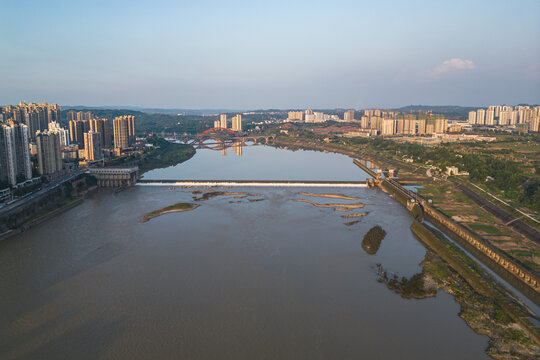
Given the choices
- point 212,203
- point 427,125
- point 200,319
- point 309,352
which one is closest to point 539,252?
point 309,352

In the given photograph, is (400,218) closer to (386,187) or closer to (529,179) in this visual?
(386,187)

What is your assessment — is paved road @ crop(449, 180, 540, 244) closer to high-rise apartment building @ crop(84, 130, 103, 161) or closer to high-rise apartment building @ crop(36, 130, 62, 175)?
high-rise apartment building @ crop(36, 130, 62, 175)

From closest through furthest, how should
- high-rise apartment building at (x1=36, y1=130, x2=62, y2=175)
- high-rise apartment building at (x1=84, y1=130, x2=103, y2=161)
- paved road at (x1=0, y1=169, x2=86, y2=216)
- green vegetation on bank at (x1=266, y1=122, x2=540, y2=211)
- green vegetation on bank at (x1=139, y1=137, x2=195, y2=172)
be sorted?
paved road at (x1=0, y1=169, x2=86, y2=216), green vegetation on bank at (x1=266, y1=122, x2=540, y2=211), high-rise apartment building at (x1=36, y1=130, x2=62, y2=175), high-rise apartment building at (x1=84, y1=130, x2=103, y2=161), green vegetation on bank at (x1=139, y1=137, x2=195, y2=172)

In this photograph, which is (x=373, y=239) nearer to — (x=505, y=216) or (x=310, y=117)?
(x=505, y=216)

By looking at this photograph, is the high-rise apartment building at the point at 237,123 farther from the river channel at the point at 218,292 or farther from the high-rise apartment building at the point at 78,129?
the river channel at the point at 218,292

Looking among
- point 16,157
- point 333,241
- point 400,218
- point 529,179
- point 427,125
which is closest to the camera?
point 333,241

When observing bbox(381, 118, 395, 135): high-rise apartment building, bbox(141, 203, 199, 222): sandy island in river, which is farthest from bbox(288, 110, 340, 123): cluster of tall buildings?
bbox(141, 203, 199, 222): sandy island in river

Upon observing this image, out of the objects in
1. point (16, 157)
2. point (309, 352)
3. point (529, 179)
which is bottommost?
point (309, 352)
